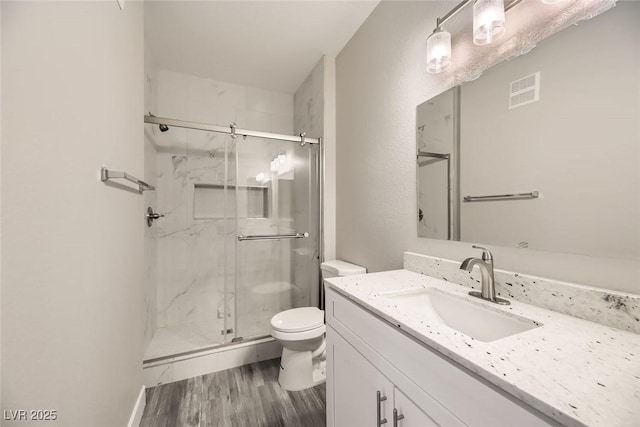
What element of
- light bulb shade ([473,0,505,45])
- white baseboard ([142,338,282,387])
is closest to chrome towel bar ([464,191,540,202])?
light bulb shade ([473,0,505,45])

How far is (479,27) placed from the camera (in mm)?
928

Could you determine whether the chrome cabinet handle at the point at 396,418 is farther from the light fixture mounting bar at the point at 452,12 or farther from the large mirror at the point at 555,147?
the light fixture mounting bar at the point at 452,12

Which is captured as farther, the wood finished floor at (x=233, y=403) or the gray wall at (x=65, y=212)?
the wood finished floor at (x=233, y=403)

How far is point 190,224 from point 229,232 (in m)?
0.55

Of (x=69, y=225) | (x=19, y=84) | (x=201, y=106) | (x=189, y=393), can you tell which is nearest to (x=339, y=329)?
(x=69, y=225)

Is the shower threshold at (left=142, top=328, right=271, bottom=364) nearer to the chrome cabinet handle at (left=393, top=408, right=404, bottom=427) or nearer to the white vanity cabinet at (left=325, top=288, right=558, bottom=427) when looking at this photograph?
the white vanity cabinet at (left=325, top=288, right=558, bottom=427)

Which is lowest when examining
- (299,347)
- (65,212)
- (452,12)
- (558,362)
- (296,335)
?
(299,347)

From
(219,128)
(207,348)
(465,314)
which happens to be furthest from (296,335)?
(219,128)

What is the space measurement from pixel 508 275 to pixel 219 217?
7.57ft

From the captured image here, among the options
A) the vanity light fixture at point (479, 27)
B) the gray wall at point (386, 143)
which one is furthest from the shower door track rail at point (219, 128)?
the vanity light fixture at point (479, 27)

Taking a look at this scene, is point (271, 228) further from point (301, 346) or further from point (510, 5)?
point (510, 5)

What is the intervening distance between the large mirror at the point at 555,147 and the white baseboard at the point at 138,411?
6.04ft

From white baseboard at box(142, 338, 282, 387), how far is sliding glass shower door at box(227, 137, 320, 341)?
0.40 feet

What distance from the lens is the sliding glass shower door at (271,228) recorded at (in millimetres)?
2088
